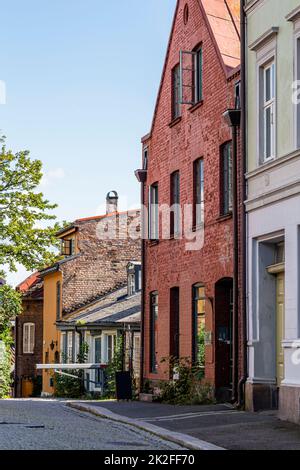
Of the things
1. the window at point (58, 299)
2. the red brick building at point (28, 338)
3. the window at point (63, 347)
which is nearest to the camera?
the window at point (63, 347)

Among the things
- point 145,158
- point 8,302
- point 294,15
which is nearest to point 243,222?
point 294,15

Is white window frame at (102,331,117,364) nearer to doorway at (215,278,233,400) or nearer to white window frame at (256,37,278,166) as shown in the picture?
doorway at (215,278,233,400)

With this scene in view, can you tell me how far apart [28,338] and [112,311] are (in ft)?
55.0

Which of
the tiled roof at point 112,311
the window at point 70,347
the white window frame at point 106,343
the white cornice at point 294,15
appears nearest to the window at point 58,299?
the tiled roof at point 112,311

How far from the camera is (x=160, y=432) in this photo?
16.5 m

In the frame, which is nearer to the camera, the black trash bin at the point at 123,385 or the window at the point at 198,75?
the window at the point at 198,75

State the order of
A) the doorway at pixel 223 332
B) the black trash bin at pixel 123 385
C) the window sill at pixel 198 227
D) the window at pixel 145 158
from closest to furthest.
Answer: the doorway at pixel 223 332 → the window sill at pixel 198 227 → the black trash bin at pixel 123 385 → the window at pixel 145 158

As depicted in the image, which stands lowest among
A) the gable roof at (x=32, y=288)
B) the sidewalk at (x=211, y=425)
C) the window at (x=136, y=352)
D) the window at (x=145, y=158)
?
the sidewalk at (x=211, y=425)

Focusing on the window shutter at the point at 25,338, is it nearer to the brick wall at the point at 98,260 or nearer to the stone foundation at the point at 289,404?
the brick wall at the point at 98,260

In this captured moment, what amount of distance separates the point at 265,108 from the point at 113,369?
19044 mm

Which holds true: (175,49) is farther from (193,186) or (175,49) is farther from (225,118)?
(225,118)

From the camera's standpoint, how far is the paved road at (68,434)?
14.6 metres

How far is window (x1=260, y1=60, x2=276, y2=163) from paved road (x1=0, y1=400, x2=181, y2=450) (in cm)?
588

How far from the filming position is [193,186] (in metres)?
25.9
